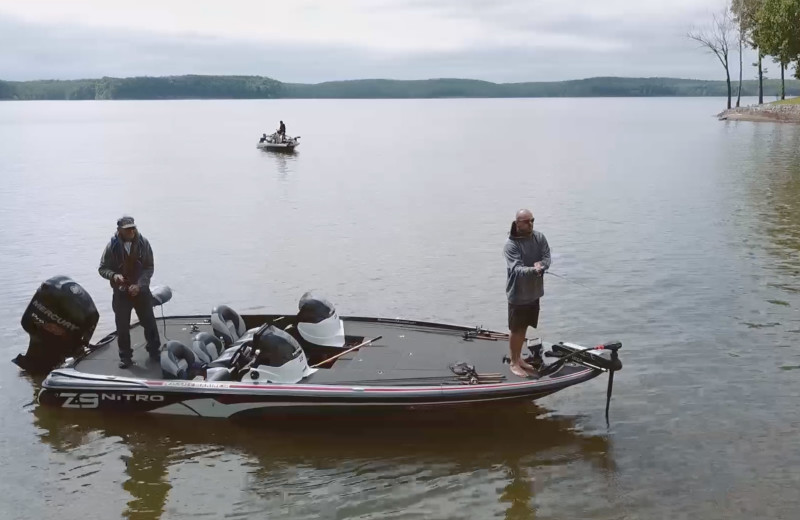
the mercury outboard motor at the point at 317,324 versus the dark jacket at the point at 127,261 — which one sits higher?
the dark jacket at the point at 127,261

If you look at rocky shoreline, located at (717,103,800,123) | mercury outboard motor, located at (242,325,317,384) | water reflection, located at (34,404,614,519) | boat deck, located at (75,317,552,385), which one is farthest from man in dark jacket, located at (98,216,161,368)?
rocky shoreline, located at (717,103,800,123)

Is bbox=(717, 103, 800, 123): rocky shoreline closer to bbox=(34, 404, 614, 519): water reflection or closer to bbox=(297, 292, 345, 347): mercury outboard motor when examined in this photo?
bbox=(297, 292, 345, 347): mercury outboard motor

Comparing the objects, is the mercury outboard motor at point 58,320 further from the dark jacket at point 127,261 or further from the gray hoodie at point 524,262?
the gray hoodie at point 524,262

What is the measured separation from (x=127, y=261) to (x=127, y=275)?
0.73ft

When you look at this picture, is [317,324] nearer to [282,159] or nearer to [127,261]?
[127,261]

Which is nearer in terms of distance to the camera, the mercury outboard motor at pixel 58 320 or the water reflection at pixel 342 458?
the water reflection at pixel 342 458

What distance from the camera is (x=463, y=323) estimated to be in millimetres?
16703

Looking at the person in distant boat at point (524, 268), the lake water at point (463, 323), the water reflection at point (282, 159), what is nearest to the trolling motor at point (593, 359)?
the person in distant boat at point (524, 268)

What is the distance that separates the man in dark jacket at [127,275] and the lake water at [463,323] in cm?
132

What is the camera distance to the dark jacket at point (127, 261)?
1184 centimetres

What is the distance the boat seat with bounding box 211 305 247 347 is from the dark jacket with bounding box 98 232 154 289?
1.31 metres

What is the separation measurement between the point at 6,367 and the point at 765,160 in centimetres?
4421

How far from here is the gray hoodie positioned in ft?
35.8

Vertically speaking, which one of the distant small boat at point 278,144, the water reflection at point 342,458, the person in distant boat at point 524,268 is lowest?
the water reflection at point 342,458
